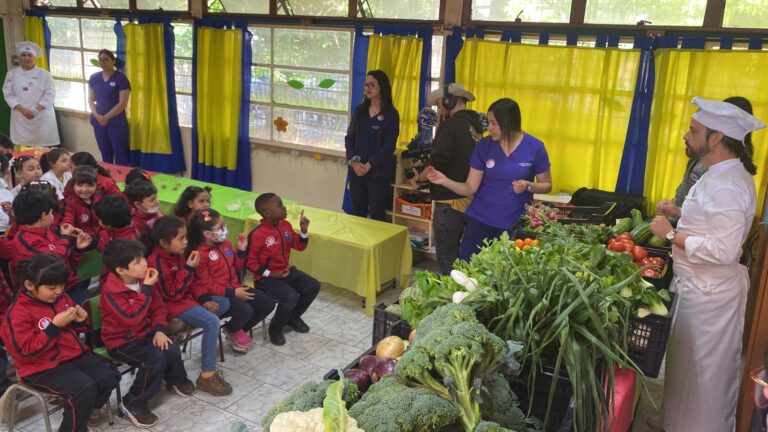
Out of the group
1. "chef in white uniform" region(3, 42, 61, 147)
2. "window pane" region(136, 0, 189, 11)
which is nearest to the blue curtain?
"window pane" region(136, 0, 189, 11)

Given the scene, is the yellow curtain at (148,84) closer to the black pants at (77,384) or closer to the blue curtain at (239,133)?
the blue curtain at (239,133)

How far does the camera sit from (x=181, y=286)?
326 cm

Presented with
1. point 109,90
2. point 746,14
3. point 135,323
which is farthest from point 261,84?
point 746,14

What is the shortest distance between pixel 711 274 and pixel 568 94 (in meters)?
2.47

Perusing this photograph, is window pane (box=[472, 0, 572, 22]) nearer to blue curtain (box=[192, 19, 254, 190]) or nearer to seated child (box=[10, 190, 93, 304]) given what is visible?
blue curtain (box=[192, 19, 254, 190])

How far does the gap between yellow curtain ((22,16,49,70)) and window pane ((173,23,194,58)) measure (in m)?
2.28

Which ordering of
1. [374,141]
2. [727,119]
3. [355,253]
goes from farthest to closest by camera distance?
[374,141] < [355,253] < [727,119]

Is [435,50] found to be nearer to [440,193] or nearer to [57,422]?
[440,193]

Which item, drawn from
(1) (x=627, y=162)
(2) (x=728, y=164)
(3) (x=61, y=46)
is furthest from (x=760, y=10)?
(3) (x=61, y=46)

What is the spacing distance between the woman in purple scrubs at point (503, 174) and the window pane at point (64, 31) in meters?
6.24

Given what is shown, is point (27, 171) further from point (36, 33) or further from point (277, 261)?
point (36, 33)

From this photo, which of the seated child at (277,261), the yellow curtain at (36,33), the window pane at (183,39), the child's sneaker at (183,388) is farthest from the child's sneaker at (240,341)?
the yellow curtain at (36,33)

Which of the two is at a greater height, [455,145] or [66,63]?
[66,63]

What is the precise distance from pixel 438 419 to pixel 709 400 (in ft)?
6.29
